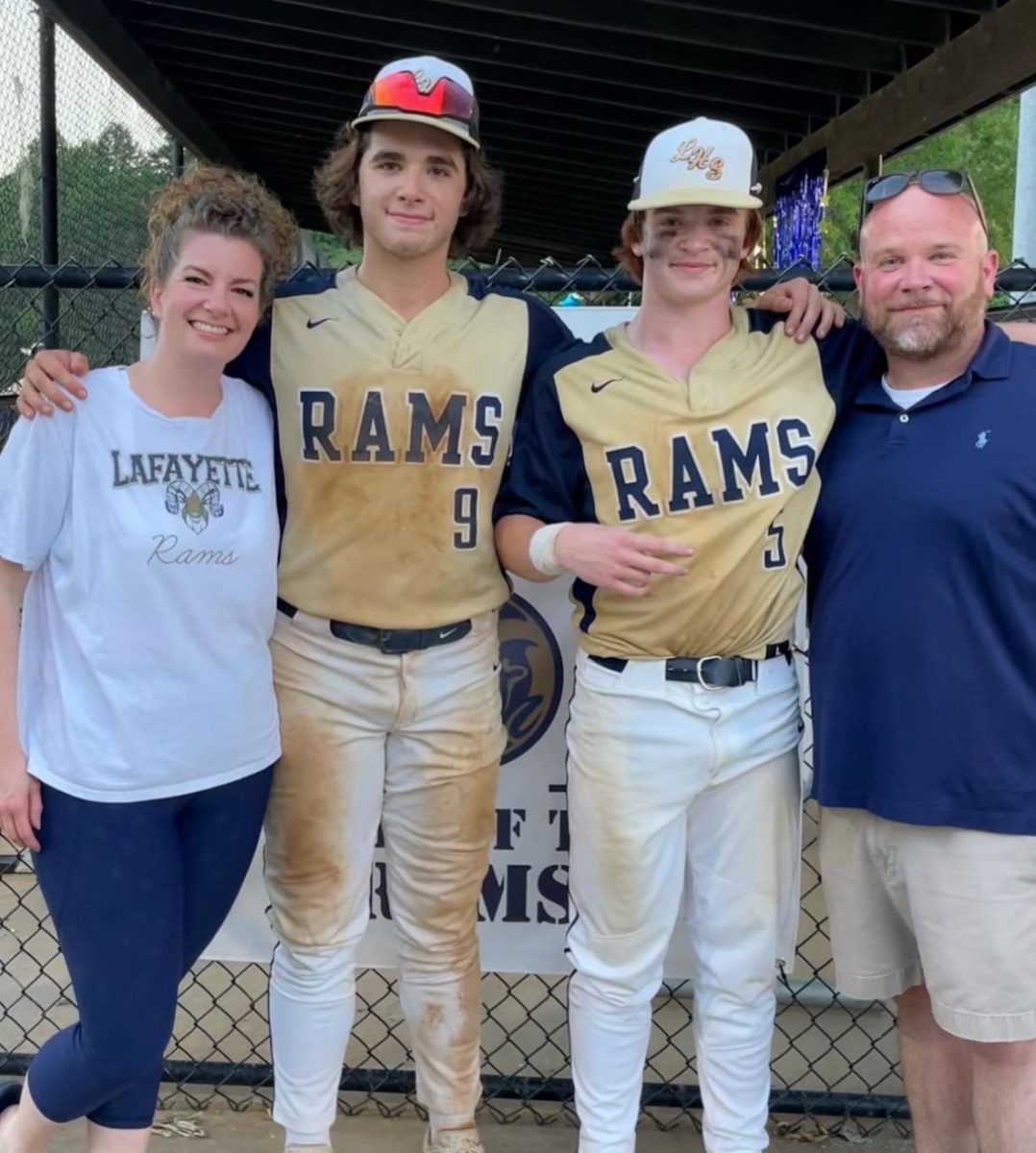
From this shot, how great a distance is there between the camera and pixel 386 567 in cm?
247

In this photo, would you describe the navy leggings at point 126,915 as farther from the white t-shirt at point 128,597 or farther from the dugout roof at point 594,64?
the dugout roof at point 594,64

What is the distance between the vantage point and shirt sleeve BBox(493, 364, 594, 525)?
8.11 ft

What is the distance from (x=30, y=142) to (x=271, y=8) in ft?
5.90

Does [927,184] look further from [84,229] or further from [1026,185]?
[1026,185]

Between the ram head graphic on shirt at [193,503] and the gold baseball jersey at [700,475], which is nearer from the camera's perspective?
the ram head graphic on shirt at [193,503]

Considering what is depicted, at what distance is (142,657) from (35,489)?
345 mm

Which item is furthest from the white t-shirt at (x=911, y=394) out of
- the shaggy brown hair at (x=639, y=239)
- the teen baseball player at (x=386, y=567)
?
the shaggy brown hair at (x=639, y=239)

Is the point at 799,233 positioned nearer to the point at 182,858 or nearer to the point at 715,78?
the point at 715,78

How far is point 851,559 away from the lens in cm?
232

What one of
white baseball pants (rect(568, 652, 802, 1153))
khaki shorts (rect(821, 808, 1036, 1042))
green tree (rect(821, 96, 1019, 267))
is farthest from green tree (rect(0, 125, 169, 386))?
green tree (rect(821, 96, 1019, 267))

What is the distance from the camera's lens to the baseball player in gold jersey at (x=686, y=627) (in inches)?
93.6

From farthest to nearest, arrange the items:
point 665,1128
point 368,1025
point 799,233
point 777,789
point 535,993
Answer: point 799,233, point 535,993, point 368,1025, point 665,1128, point 777,789

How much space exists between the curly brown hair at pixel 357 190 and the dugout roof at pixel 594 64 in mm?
2985

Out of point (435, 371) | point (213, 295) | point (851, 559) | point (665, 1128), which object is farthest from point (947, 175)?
point (665, 1128)
